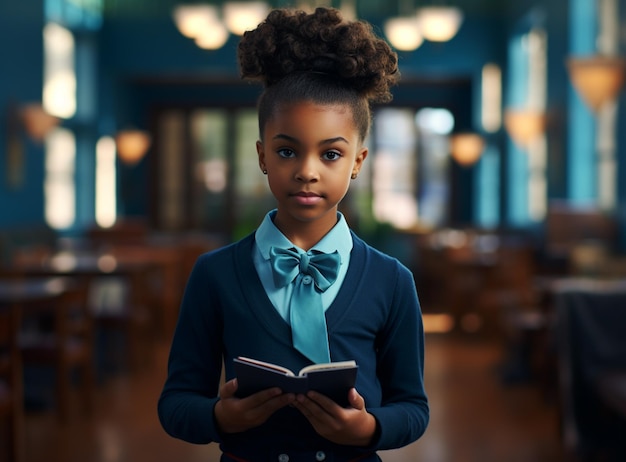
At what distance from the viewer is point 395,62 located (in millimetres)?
1190

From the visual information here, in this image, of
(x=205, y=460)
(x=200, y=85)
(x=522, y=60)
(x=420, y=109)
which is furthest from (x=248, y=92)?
(x=205, y=460)

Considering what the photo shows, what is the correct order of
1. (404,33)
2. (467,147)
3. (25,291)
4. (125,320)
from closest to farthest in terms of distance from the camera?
(25,291)
(125,320)
(404,33)
(467,147)

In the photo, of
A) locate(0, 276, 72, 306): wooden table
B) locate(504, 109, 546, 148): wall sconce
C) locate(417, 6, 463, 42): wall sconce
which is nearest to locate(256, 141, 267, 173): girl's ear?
locate(0, 276, 72, 306): wooden table

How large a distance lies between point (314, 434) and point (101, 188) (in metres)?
13.1

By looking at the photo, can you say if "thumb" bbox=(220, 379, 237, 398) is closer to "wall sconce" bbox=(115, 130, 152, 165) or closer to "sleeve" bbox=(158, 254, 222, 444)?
"sleeve" bbox=(158, 254, 222, 444)

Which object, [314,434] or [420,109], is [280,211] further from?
[420,109]

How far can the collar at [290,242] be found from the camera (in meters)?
1.18

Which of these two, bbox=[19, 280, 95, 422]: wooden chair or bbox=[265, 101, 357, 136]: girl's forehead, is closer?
bbox=[265, 101, 357, 136]: girl's forehead

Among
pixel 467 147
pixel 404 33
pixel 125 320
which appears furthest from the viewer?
pixel 467 147

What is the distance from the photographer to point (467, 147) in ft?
43.3

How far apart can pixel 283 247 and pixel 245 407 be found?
0.63 feet

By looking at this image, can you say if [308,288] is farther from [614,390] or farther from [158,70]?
[158,70]

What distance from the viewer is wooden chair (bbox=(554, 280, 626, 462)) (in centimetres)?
426

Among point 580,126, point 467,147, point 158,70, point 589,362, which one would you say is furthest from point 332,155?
point 158,70
